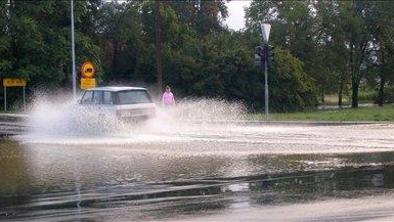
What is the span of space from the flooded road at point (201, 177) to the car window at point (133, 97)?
192cm

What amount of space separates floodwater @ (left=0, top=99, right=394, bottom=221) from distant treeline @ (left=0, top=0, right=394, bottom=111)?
29.9 meters

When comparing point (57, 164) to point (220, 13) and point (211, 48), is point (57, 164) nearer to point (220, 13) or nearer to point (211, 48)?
point (211, 48)

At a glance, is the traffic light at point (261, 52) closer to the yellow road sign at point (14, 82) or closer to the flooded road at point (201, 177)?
the flooded road at point (201, 177)

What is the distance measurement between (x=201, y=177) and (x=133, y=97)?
11792 millimetres

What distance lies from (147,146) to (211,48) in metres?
37.6

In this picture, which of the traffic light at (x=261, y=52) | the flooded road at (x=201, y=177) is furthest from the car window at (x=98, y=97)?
the traffic light at (x=261, y=52)

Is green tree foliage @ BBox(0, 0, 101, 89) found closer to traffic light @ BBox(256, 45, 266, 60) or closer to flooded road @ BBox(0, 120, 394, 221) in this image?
traffic light @ BBox(256, 45, 266, 60)

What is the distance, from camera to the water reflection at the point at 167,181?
9.65 m

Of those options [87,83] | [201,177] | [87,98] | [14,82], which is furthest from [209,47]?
[201,177]

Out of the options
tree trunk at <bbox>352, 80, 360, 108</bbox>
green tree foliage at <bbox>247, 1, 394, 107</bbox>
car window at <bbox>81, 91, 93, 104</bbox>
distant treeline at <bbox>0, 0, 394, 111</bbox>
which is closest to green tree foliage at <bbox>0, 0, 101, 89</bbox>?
distant treeline at <bbox>0, 0, 394, 111</bbox>

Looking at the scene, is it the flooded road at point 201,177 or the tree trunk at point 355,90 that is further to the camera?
the tree trunk at point 355,90

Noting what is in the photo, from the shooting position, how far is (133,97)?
79.2ft

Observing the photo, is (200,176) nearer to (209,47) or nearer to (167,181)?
(167,181)

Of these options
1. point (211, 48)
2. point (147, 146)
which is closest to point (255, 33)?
point (211, 48)
